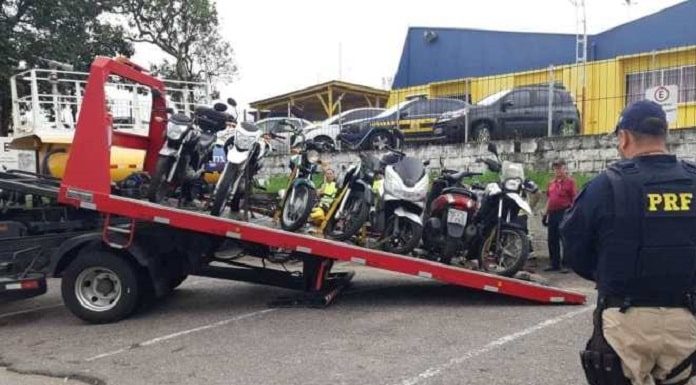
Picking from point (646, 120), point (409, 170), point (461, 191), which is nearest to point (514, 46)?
point (461, 191)

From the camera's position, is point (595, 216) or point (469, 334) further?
point (469, 334)

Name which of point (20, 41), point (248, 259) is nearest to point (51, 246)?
point (248, 259)

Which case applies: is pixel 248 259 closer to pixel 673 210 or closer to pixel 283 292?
pixel 283 292

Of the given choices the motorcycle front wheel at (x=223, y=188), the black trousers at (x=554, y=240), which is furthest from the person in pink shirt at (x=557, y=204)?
the motorcycle front wheel at (x=223, y=188)

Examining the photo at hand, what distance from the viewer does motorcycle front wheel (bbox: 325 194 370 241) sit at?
757 centimetres

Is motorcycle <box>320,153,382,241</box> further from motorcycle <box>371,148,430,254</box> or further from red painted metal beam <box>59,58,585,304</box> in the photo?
red painted metal beam <box>59,58,585,304</box>

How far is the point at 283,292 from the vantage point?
322 inches

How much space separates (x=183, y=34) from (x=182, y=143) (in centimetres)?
2261

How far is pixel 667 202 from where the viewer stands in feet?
9.06

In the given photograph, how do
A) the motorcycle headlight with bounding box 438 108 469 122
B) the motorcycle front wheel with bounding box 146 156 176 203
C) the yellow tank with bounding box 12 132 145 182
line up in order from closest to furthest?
1. the motorcycle front wheel with bounding box 146 156 176 203
2. the yellow tank with bounding box 12 132 145 182
3. the motorcycle headlight with bounding box 438 108 469 122

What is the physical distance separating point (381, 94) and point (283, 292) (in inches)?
790

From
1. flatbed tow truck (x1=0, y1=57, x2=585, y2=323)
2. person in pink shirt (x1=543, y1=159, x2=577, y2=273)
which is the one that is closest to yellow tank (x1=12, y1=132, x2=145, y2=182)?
flatbed tow truck (x1=0, y1=57, x2=585, y2=323)

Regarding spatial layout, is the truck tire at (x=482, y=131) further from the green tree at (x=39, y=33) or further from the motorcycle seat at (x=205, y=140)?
the green tree at (x=39, y=33)

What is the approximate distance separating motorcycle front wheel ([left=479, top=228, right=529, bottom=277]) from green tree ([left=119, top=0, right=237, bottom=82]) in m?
21.3
